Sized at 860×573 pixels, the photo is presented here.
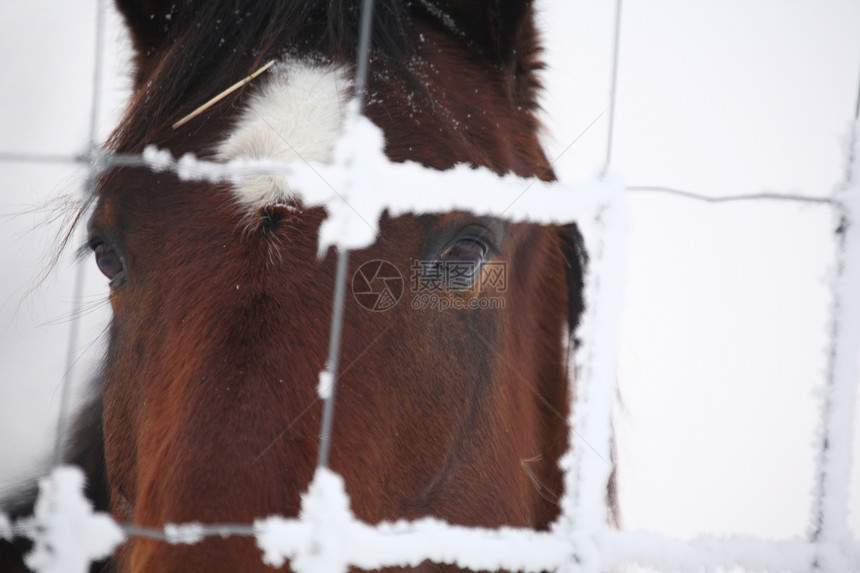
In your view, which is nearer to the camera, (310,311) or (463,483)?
(310,311)

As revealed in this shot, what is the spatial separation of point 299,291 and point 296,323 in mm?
43

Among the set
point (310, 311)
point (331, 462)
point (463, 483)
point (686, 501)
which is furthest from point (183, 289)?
point (686, 501)

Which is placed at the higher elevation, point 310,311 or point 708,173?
point 708,173

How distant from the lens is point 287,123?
84 centimetres

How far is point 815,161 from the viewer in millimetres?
1237

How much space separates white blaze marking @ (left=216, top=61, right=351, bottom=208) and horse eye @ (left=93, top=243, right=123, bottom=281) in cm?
31

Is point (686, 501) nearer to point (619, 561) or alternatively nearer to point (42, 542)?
point (619, 561)

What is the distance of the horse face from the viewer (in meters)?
0.70

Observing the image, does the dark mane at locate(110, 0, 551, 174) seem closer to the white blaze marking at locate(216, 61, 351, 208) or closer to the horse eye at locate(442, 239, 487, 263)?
the white blaze marking at locate(216, 61, 351, 208)

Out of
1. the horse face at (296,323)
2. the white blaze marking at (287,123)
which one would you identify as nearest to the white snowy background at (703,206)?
the horse face at (296,323)

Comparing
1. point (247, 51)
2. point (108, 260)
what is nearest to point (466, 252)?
point (247, 51)

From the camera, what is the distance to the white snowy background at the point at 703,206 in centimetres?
125

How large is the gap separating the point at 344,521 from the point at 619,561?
1.28 ft

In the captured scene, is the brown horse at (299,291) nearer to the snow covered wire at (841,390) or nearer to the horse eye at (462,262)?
the horse eye at (462,262)
